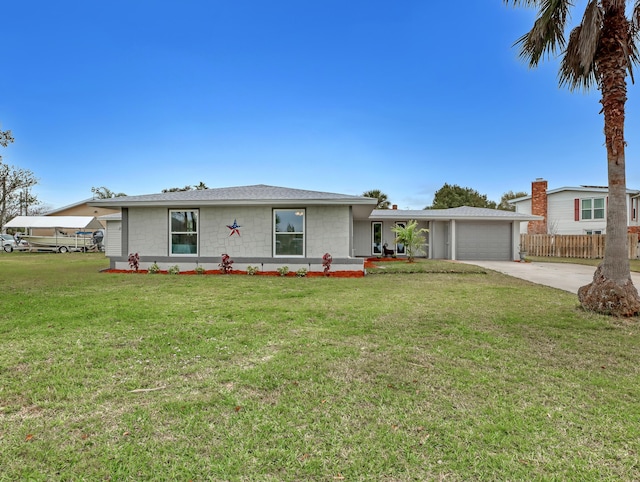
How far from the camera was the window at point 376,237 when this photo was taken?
70.1 ft

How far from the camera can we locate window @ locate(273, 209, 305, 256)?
12.7 metres

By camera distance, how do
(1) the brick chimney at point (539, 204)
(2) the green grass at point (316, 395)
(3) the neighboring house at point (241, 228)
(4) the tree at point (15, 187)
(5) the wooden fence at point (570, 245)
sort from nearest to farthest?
(2) the green grass at point (316, 395) < (3) the neighboring house at point (241, 228) < (5) the wooden fence at point (570, 245) < (1) the brick chimney at point (539, 204) < (4) the tree at point (15, 187)

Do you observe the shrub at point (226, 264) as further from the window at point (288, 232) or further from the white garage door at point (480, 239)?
the white garage door at point (480, 239)

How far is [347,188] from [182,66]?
21.9m

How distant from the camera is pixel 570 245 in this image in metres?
21.6

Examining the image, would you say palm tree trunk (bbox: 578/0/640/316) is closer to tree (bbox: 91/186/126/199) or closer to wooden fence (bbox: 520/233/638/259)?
wooden fence (bbox: 520/233/638/259)

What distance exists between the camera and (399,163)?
74.7 ft

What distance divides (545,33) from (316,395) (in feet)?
27.4

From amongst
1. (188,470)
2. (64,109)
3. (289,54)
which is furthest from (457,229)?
(64,109)

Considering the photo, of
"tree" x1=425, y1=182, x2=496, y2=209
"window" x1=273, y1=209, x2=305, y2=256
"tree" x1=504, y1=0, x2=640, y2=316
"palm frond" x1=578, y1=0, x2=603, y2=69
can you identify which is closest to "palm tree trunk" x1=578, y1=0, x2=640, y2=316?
"tree" x1=504, y1=0, x2=640, y2=316

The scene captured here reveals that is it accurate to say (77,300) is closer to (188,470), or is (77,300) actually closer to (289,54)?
(188,470)

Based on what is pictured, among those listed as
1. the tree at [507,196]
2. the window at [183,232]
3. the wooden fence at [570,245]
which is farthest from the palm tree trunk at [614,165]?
the tree at [507,196]

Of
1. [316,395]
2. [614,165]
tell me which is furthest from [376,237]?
[316,395]

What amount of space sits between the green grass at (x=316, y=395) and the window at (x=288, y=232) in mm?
6405
